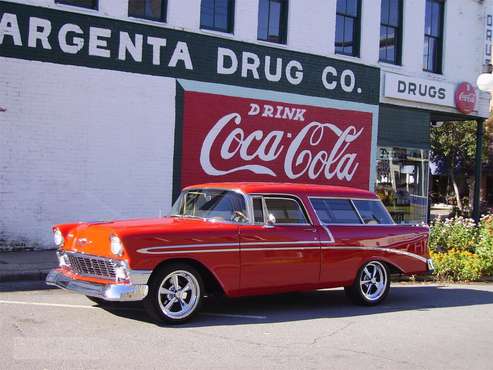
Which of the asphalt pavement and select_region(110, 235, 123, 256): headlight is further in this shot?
select_region(110, 235, 123, 256): headlight

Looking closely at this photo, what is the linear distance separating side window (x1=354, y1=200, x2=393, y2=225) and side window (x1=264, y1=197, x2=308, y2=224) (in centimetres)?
104

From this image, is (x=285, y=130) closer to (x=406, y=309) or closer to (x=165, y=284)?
(x=406, y=309)

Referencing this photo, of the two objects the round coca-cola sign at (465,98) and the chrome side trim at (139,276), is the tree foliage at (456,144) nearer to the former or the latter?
the round coca-cola sign at (465,98)

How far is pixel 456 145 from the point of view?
33.5m

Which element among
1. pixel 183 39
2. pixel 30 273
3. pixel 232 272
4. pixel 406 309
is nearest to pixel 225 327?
pixel 232 272

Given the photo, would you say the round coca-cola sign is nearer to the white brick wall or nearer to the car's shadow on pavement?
the white brick wall

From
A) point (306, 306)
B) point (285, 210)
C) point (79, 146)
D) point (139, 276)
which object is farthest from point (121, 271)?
point (79, 146)

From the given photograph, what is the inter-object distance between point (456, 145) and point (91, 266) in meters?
29.6

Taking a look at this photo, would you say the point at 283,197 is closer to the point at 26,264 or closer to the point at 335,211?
the point at 335,211

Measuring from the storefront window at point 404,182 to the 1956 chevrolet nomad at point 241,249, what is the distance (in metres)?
8.92

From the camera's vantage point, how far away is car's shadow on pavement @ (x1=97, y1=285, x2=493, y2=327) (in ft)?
24.2

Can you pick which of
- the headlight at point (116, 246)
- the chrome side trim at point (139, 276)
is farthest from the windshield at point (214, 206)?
the headlight at point (116, 246)

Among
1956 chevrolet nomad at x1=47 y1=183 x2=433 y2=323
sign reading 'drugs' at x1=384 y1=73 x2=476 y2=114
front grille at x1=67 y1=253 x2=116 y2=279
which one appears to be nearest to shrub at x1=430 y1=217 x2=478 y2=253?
1956 chevrolet nomad at x1=47 y1=183 x2=433 y2=323

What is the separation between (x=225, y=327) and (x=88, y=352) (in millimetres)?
1702
